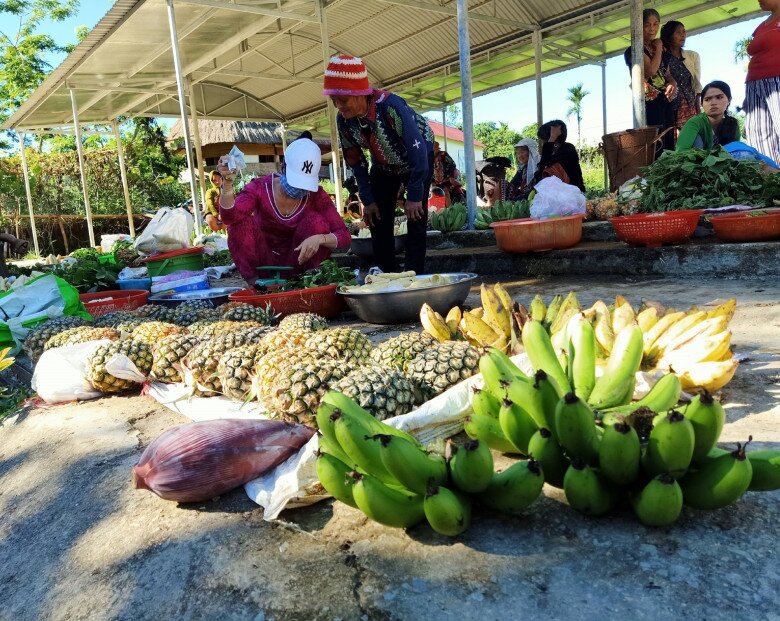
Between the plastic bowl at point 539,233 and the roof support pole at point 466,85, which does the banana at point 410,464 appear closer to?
the plastic bowl at point 539,233

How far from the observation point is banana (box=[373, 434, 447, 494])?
133 centimetres

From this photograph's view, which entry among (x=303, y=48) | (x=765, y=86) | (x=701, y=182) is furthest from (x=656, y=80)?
(x=303, y=48)

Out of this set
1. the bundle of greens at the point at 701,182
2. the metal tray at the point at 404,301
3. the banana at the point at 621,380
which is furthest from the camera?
the bundle of greens at the point at 701,182

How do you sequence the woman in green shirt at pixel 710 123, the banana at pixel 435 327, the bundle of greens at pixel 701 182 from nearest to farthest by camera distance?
1. the banana at pixel 435 327
2. the bundle of greens at pixel 701 182
3. the woman in green shirt at pixel 710 123

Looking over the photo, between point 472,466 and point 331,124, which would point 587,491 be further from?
point 331,124

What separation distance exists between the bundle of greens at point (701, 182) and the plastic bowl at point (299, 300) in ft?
11.3

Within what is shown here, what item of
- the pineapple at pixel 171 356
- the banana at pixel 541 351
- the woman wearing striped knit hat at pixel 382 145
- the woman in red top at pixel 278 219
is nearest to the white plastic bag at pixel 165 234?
the woman in red top at pixel 278 219

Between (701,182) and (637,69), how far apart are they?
2962 mm

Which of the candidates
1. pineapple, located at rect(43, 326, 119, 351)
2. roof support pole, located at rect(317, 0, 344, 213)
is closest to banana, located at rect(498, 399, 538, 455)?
pineapple, located at rect(43, 326, 119, 351)

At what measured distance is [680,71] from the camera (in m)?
7.84

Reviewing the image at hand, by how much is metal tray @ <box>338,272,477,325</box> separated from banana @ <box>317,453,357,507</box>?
7.04 ft

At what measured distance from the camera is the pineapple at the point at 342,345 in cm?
243

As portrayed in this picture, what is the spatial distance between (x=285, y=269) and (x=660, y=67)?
6367mm

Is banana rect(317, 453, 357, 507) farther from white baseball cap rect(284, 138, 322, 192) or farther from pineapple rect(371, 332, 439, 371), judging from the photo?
white baseball cap rect(284, 138, 322, 192)
